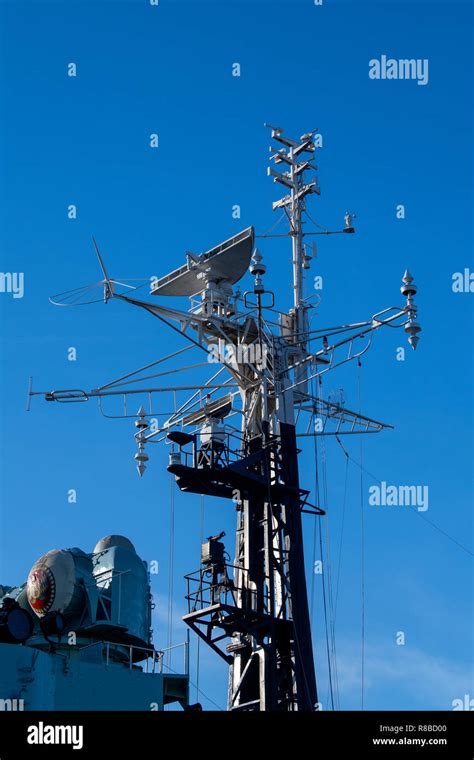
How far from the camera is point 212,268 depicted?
38656 mm

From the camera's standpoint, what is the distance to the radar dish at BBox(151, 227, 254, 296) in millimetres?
37906

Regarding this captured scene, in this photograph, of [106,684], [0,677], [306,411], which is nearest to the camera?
[0,677]

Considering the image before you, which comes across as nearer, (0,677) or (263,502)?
(0,677)

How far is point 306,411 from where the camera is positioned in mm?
40625

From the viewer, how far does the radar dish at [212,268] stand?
3791cm

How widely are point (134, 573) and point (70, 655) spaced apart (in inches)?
149
